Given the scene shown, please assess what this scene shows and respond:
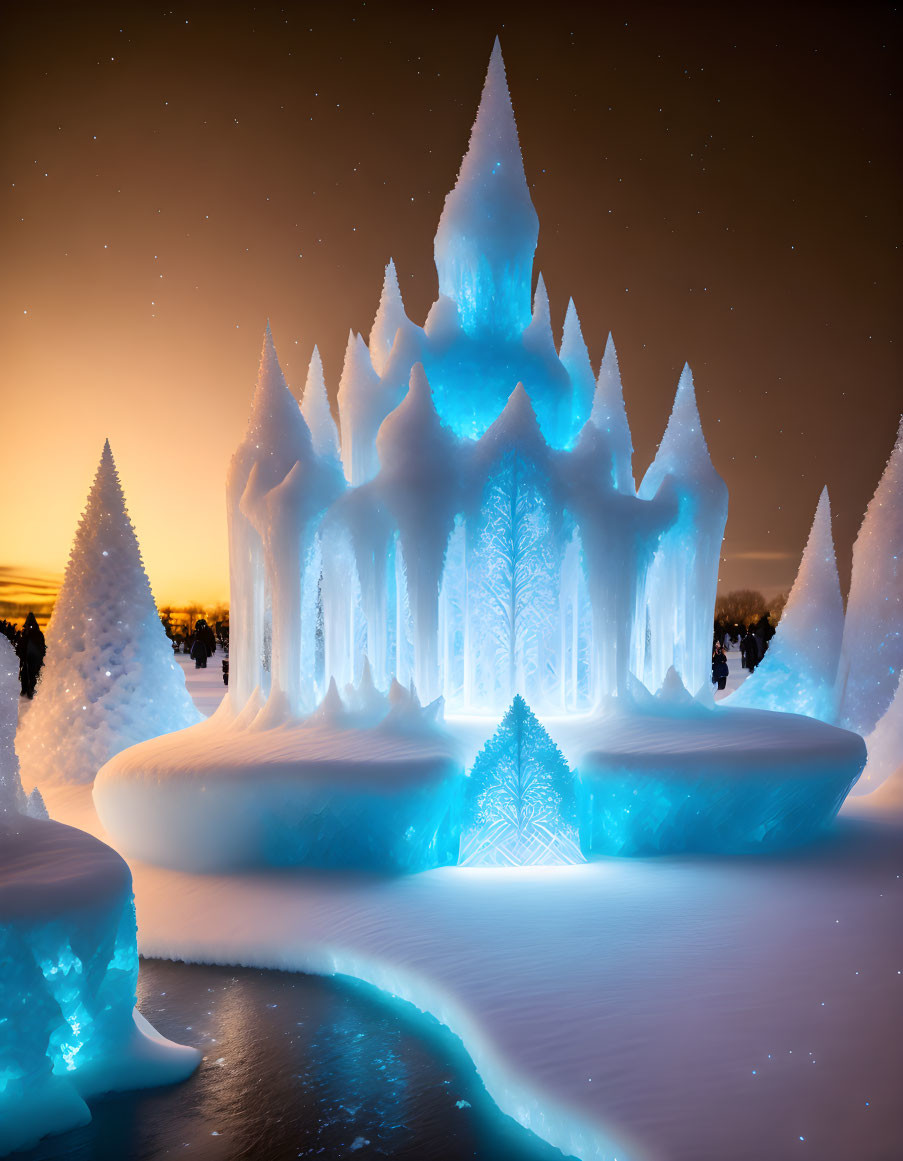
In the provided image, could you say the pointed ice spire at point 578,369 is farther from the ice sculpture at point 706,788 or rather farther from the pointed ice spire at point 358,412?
the ice sculpture at point 706,788

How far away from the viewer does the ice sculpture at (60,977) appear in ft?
18.0

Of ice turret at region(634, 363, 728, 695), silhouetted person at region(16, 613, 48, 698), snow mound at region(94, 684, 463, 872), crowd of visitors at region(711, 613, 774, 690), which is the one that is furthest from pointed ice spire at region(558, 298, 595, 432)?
silhouetted person at region(16, 613, 48, 698)

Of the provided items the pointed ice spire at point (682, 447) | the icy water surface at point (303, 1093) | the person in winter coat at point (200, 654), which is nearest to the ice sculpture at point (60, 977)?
the icy water surface at point (303, 1093)

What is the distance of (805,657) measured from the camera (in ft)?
56.1

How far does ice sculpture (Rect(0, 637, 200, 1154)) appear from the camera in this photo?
5.48 meters

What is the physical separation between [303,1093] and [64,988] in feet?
5.39

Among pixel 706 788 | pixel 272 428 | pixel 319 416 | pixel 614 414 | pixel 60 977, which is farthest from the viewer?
pixel 614 414

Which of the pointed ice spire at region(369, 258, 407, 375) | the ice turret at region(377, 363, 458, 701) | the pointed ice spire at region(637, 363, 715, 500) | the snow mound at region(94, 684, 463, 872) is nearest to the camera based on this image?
the snow mound at region(94, 684, 463, 872)

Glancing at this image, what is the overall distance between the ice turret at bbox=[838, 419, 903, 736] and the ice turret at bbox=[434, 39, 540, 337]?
7032mm

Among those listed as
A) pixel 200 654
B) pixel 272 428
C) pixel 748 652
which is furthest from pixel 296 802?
pixel 200 654

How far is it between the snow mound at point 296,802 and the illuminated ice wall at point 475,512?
1347mm

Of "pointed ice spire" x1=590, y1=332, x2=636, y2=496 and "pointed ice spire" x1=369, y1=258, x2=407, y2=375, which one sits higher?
"pointed ice spire" x1=369, y1=258, x2=407, y2=375

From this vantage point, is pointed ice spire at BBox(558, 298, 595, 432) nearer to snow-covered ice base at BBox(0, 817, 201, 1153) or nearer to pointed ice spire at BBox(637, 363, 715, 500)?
pointed ice spire at BBox(637, 363, 715, 500)

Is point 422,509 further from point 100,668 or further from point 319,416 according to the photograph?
point 100,668
